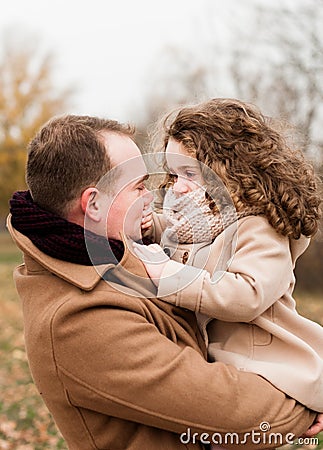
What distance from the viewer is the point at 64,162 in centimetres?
264

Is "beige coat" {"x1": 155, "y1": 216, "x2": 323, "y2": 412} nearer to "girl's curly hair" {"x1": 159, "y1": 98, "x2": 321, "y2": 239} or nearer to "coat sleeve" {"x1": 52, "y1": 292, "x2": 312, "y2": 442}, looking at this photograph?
"girl's curly hair" {"x1": 159, "y1": 98, "x2": 321, "y2": 239}

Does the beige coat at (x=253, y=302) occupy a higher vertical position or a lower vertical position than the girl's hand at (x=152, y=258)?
lower

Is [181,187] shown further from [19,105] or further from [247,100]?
[19,105]

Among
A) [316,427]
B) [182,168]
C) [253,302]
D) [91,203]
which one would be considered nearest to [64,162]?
[91,203]

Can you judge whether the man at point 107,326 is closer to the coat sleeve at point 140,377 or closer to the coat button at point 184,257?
the coat sleeve at point 140,377

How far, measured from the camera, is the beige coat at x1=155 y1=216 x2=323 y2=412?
2.63m

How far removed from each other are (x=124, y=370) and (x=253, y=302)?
54cm

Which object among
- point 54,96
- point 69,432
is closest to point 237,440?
point 69,432

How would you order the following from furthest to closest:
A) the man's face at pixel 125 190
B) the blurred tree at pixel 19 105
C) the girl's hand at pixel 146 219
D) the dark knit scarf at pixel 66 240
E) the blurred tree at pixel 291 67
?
the blurred tree at pixel 19 105
the blurred tree at pixel 291 67
the girl's hand at pixel 146 219
the man's face at pixel 125 190
the dark knit scarf at pixel 66 240

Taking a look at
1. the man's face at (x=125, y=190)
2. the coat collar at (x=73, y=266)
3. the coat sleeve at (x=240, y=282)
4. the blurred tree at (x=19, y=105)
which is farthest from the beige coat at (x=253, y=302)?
the blurred tree at (x=19, y=105)

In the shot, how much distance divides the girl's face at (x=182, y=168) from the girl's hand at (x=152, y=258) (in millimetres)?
293

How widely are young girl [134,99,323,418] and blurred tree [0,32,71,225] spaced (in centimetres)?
4196

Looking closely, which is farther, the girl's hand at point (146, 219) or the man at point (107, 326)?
the girl's hand at point (146, 219)

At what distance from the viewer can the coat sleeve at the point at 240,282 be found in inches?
103
